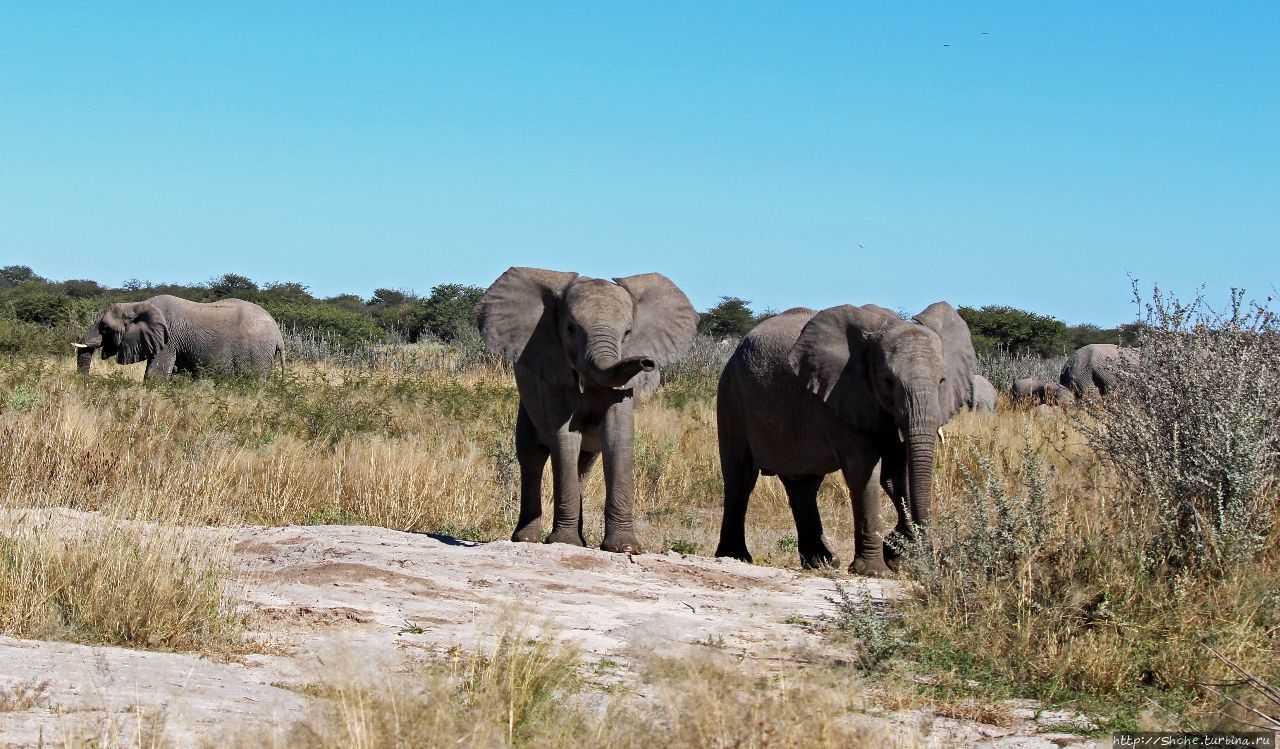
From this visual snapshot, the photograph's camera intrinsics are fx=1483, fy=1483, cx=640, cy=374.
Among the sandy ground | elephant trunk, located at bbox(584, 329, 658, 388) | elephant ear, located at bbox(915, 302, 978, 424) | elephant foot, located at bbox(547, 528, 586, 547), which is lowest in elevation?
the sandy ground

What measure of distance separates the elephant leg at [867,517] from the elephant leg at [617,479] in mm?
1580

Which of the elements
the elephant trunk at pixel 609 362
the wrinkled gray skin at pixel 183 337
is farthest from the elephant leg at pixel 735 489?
the wrinkled gray skin at pixel 183 337

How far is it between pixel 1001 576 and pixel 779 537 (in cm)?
694

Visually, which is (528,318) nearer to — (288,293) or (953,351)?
(953,351)

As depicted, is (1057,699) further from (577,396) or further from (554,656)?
(577,396)

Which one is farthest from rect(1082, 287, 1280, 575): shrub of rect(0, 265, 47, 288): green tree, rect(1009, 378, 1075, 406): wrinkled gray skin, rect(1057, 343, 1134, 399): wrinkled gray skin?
rect(0, 265, 47, 288): green tree

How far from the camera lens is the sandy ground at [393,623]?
202 inches

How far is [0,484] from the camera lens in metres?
11.8

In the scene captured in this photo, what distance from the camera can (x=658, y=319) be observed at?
36.9 feet

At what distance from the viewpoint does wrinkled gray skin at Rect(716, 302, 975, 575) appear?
10266 millimetres

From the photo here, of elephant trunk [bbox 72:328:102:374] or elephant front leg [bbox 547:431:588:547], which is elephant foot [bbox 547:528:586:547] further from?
elephant trunk [bbox 72:328:102:374]

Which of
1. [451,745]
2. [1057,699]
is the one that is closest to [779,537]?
[1057,699]

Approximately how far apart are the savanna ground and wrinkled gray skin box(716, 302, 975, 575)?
26.9 inches

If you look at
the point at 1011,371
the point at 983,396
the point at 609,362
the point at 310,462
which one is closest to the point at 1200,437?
the point at 609,362
